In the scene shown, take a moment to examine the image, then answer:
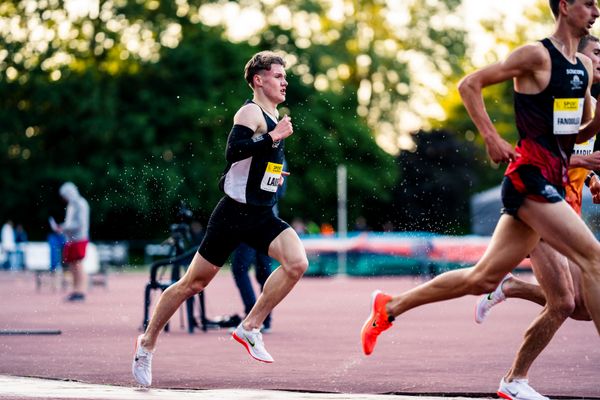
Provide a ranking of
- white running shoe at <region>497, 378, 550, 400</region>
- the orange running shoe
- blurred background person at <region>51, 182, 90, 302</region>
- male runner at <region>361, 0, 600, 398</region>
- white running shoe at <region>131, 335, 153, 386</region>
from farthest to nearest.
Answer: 1. blurred background person at <region>51, 182, 90, 302</region>
2. white running shoe at <region>131, 335, 153, 386</region>
3. the orange running shoe
4. white running shoe at <region>497, 378, 550, 400</region>
5. male runner at <region>361, 0, 600, 398</region>

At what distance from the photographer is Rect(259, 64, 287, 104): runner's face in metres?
8.31

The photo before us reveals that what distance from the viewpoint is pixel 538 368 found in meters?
8.99

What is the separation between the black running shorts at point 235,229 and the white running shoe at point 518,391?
73.1 inches

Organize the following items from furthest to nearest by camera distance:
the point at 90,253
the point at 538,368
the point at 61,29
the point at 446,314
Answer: the point at 61,29 < the point at 90,253 < the point at 446,314 < the point at 538,368

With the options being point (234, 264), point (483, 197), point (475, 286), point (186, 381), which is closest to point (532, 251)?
point (475, 286)

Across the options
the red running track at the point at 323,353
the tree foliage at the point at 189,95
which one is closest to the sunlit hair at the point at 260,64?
the red running track at the point at 323,353

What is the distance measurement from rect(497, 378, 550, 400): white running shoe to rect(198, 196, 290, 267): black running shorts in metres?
1.86

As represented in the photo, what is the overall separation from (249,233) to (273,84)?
1080 millimetres

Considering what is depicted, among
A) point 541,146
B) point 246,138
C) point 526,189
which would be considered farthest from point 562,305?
point 246,138

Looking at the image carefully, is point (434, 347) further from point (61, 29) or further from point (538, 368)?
point (61, 29)

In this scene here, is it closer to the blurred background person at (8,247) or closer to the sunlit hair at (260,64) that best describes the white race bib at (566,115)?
the sunlit hair at (260,64)

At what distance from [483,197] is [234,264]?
26608 millimetres

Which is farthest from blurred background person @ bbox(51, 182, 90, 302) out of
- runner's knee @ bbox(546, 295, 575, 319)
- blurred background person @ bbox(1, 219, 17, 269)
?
blurred background person @ bbox(1, 219, 17, 269)

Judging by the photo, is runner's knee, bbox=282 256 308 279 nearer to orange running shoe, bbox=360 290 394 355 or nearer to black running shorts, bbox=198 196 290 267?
black running shorts, bbox=198 196 290 267
